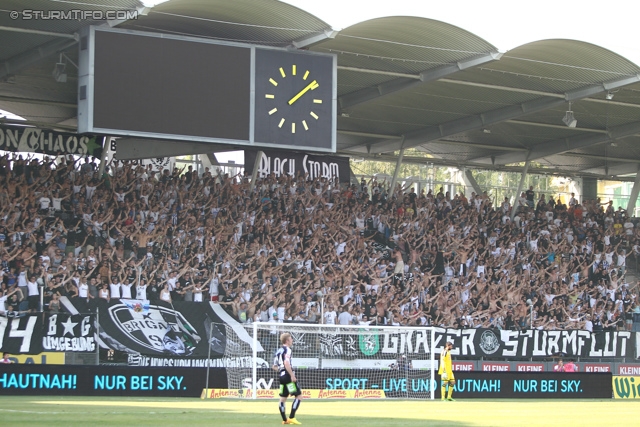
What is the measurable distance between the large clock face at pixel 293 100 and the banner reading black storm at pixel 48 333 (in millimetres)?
6769

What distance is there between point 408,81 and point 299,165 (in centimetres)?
720

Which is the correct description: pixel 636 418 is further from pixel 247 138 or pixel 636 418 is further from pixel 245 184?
pixel 245 184

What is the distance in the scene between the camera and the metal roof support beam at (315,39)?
27094 millimetres

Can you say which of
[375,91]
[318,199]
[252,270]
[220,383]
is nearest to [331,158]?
[318,199]

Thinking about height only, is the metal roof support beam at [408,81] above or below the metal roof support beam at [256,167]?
above

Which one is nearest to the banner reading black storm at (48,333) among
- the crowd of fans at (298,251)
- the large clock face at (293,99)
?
the crowd of fans at (298,251)

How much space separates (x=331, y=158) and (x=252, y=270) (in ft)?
28.8

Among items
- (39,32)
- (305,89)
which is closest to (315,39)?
(305,89)

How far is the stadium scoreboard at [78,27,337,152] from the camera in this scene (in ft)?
82.1

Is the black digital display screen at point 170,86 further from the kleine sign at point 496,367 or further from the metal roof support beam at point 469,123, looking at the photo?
the metal roof support beam at point 469,123

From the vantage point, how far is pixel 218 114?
26453mm

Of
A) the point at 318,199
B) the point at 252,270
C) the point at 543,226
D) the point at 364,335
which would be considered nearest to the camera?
the point at 364,335

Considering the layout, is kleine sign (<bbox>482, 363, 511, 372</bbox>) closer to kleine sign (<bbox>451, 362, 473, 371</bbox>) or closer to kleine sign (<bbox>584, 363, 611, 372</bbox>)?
kleine sign (<bbox>451, 362, 473, 371</bbox>)

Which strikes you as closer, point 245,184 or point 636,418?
point 636,418
